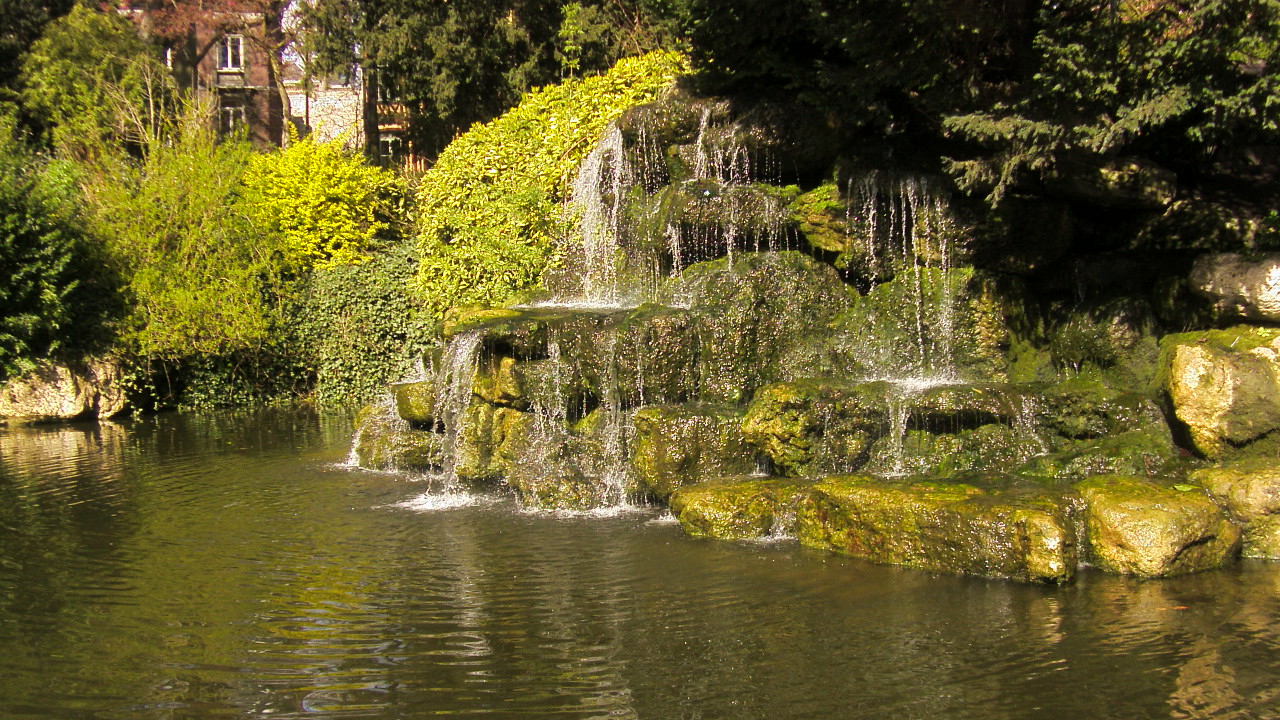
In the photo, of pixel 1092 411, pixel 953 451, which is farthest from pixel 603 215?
pixel 1092 411

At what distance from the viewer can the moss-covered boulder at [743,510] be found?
9266 mm

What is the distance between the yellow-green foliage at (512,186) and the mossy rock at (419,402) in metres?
3.79

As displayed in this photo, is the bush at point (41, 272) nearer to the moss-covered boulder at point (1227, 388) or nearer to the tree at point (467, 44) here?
the tree at point (467, 44)

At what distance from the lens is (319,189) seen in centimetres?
2047

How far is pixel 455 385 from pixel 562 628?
19.9 ft

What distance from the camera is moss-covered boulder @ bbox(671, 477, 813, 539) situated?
927cm

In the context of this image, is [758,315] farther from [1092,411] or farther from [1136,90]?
[1136,90]

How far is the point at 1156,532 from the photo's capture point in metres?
7.73

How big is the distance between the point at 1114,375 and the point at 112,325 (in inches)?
642

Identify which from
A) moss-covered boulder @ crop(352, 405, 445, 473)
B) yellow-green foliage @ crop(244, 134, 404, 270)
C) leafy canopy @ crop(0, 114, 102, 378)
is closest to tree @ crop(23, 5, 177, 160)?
yellow-green foliage @ crop(244, 134, 404, 270)

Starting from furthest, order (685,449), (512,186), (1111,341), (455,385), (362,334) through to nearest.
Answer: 1. (362,334)
2. (512,186)
3. (455,385)
4. (1111,341)
5. (685,449)

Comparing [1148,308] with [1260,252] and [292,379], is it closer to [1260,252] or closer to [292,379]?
[1260,252]

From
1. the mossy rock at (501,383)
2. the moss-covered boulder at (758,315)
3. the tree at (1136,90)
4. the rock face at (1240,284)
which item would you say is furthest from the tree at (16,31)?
the rock face at (1240,284)

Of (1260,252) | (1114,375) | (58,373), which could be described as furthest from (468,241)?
(1260,252)
